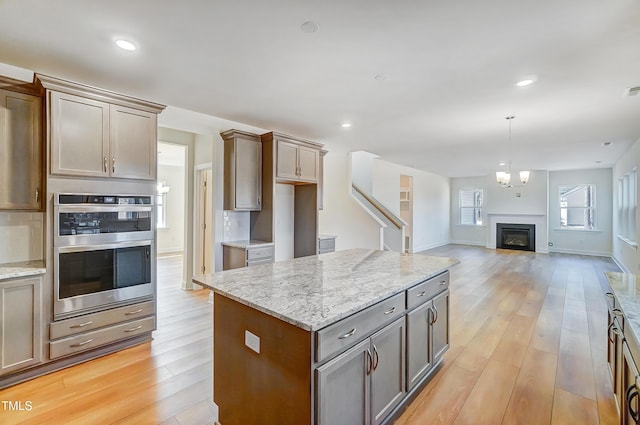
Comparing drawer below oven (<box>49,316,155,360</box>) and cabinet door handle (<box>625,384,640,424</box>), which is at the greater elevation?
cabinet door handle (<box>625,384,640,424</box>)

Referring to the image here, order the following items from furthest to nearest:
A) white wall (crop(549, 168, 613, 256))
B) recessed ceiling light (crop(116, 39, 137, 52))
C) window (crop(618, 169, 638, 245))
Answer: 1. white wall (crop(549, 168, 613, 256))
2. window (crop(618, 169, 638, 245))
3. recessed ceiling light (crop(116, 39, 137, 52))

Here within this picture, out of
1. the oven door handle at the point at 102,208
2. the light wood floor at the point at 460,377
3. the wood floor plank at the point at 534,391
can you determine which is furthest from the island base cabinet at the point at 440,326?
the oven door handle at the point at 102,208

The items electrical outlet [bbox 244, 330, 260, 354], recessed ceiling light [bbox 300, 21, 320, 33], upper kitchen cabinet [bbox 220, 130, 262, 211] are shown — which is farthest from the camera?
upper kitchen cabinet [bbox 220, 130, 262, 211]

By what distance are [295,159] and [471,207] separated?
8.75 meters

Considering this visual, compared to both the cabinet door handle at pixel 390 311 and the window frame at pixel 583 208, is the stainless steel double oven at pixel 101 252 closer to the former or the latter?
the cabinet door handle at pixel 390 311

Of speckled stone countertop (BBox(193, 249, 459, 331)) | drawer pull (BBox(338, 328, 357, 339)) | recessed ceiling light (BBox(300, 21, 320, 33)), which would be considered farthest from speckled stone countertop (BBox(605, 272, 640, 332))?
recessed ceiling light (BBox(300, 21, 320, 33))

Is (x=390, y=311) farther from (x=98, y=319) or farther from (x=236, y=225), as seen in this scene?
(x=236, y=225)

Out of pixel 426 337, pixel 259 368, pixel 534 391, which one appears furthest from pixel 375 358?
pixel 534 391

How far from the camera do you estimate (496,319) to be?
3.64 meters

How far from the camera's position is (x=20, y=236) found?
267cm

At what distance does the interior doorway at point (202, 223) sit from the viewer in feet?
16.5

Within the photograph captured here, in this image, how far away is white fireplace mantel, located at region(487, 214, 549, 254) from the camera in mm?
9039

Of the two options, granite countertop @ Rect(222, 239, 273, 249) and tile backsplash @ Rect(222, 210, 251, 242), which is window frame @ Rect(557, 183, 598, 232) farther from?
tile backsplash @ Rect(222, 210, 251, 242)

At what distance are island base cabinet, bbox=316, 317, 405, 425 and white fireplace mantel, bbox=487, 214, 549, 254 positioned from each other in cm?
942
